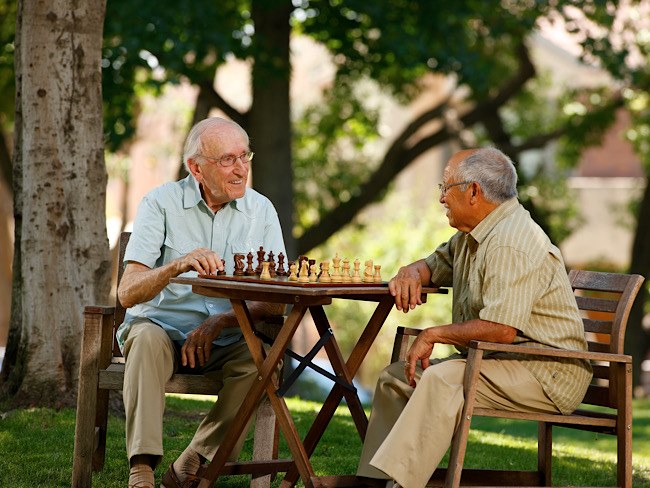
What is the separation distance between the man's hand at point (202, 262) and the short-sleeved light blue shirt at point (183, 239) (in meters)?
0.45

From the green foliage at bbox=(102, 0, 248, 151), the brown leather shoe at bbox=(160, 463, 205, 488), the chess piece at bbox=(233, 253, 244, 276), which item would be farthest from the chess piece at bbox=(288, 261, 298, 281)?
the green foliage at bbox=(102, 0, 248, 151)

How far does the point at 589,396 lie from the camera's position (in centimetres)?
518

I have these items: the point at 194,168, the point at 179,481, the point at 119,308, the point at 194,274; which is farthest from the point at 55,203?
the point at 179,481

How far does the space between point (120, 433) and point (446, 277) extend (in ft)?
7.11

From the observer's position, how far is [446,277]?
524 centimetres

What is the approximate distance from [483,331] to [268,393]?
2.95 ft

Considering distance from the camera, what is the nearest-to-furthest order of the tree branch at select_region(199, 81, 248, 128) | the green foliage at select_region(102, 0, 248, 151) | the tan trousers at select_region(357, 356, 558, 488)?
1. the tan trousers at select_region(357, 356, 558, 488)
2. the green foliage at select_region(102, 0, 248, 151)
3. the tree branch at select_region(199, 81, 248, 128)

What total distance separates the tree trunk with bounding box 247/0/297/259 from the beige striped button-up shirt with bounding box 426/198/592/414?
8.83 m

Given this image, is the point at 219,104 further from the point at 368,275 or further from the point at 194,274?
the point at 368,275

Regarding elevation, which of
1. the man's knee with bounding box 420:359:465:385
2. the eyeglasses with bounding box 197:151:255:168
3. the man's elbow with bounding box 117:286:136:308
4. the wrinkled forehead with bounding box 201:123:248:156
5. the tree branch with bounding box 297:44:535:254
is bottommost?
the man's knee with bounding box 420:359:465:385

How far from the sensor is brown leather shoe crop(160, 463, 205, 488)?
5.23m

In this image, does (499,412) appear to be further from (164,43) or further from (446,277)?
(164,43)

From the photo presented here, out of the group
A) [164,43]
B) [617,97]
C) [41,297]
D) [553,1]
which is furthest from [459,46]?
[41,297]

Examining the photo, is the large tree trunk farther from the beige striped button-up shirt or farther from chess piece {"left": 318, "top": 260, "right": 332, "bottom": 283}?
the beige striped button-up shirt
